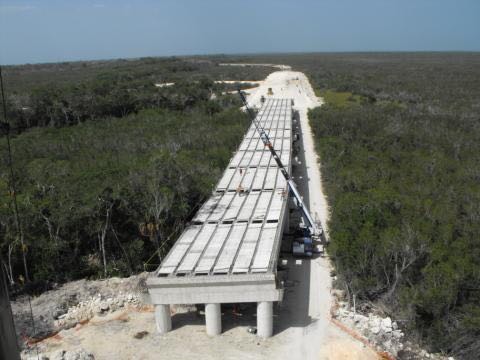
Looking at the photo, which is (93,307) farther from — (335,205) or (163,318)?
(335,205)

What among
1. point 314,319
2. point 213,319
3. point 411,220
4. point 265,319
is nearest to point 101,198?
point 213,319

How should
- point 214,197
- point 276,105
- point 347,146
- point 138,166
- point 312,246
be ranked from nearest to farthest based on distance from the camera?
point 312,246, point 214,197, point 138,166, point 347,146, point 276,105

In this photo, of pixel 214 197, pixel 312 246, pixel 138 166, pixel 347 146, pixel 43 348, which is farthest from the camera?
pixel 347 146

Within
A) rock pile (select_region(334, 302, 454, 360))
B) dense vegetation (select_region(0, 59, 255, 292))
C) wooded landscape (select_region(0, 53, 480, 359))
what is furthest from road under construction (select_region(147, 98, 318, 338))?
rock pile (select_region(334, 302, 454, 360))

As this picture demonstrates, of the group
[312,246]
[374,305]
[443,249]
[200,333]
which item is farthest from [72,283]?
[443,249]

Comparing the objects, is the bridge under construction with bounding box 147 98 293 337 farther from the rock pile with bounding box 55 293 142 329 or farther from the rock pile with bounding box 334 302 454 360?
the rock pile with bounding box 334 302 454 360

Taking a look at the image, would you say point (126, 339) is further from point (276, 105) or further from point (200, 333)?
point (276, 105)

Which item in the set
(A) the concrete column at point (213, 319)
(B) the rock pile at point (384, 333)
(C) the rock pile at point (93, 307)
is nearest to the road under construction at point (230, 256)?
(A) the concrete column at point (213, 319)
